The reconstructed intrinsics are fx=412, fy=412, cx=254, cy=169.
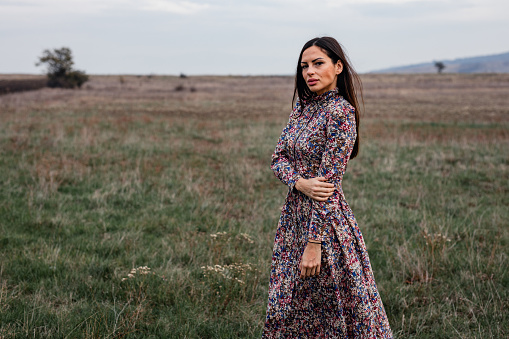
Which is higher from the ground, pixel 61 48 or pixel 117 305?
pixel 61 48

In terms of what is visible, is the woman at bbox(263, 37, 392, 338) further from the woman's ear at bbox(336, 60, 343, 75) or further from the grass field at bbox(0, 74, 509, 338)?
the grass field at bbox(0, 74, 509, 338)

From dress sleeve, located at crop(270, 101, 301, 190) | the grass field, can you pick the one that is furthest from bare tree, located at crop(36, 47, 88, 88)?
dress sleeve, located at crop(270, 101, 301, 190)

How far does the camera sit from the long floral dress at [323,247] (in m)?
2.23

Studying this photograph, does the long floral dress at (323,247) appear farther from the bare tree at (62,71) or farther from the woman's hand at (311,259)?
the bare tree at (62,71)

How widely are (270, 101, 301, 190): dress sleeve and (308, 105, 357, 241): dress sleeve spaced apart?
190 millimetres

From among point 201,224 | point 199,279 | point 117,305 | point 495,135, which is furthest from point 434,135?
point 117,305

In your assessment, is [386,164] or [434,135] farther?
[434,135]

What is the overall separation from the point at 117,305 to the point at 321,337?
75.8 inches

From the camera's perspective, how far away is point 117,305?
354 centimetres

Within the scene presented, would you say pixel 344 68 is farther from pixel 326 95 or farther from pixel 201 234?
pixel 201 234

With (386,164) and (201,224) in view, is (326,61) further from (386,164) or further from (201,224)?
(386,164)

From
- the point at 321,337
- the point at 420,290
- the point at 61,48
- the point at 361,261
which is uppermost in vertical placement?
the point at 61,48

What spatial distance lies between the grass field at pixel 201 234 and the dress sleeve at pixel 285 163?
1.57m

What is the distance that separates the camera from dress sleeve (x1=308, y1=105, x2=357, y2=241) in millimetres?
2209
